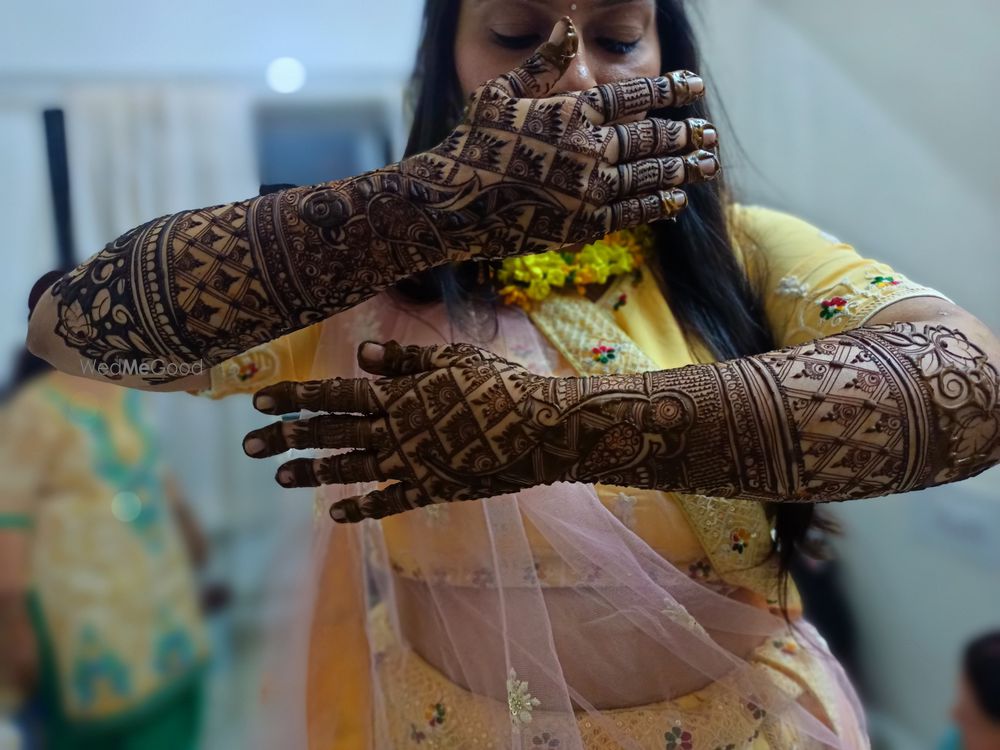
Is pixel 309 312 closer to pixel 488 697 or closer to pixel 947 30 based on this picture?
pixel 488 697

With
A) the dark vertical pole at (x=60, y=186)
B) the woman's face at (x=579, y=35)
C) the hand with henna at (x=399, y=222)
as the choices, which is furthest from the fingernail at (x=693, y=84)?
the dark vertical pole at (x=60, y=186)

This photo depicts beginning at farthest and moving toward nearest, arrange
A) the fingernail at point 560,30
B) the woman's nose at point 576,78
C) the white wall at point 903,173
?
the white wall at point 903,173
the woman's nose at point 576,78
the fingernail at point 560,30

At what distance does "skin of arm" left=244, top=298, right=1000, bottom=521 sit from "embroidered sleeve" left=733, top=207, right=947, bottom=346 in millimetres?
102

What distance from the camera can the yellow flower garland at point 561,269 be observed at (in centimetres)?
62

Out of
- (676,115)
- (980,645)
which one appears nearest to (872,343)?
(676,115)

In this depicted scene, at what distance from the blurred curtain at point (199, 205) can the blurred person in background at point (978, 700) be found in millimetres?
1084

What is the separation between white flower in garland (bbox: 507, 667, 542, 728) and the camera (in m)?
0.54

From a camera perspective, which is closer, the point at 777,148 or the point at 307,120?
the point at 307,120

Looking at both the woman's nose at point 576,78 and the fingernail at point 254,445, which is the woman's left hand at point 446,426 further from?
the woman's nose at point 576,78

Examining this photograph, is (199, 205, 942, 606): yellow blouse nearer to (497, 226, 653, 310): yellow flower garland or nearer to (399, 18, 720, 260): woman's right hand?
(497, 226, 653, 310): yellow flower garland

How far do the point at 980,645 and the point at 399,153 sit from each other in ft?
3.96

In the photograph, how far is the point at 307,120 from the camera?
89 centimetres

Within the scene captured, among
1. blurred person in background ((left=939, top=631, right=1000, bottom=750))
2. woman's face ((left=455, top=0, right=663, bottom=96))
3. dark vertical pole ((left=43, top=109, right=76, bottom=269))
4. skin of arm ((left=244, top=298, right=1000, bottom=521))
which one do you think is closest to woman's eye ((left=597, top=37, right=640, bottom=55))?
woman's face ((left=455, top=0, right=663, bottom=96))

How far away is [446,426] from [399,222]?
0.13 meters
